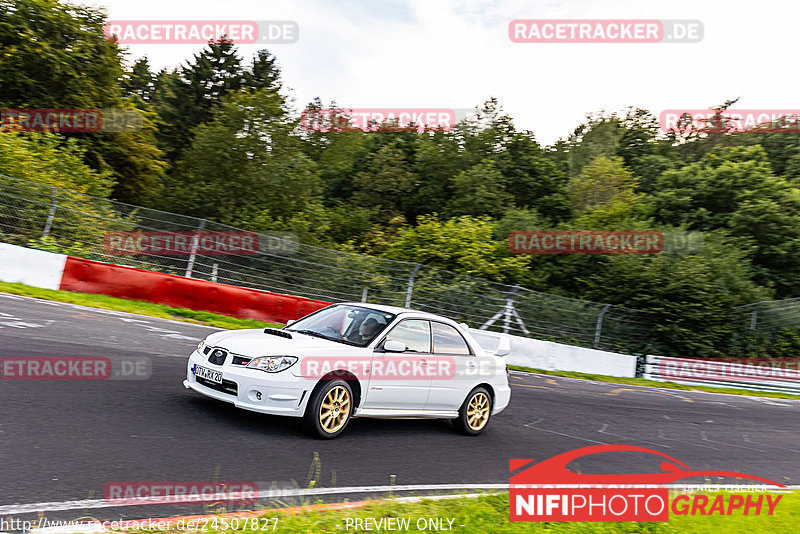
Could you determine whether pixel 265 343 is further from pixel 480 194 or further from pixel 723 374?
pixel 480 194

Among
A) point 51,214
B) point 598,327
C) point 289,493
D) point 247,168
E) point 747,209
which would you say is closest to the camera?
point 289,493

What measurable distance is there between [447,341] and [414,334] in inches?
23.9

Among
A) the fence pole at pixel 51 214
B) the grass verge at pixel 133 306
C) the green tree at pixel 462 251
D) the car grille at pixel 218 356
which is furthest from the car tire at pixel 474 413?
the green tree at pixel 462 251

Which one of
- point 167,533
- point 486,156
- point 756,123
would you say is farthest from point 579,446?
point 756,123

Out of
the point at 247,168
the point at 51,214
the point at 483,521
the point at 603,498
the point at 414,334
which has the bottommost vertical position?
the point at 603,498

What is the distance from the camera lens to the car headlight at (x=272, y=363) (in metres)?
6.77

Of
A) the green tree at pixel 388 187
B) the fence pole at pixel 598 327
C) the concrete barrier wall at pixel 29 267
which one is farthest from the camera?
the green tree at pixel 388 187

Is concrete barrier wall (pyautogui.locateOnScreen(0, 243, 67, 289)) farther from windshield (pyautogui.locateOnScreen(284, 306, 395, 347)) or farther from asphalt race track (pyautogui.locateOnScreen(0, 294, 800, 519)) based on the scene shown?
windshield (pyautogui.locateOnScreen(284, 306, 395, 347))

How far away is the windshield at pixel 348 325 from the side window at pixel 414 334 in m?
0.15

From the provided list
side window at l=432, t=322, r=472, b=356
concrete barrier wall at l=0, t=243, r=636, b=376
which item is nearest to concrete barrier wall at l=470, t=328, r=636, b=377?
concrete barrier wall at l=0, t=243, r=636, b=376

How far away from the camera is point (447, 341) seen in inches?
338

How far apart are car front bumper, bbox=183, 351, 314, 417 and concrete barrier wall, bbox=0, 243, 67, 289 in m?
9.34

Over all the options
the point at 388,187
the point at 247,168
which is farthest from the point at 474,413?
the point at 388,187

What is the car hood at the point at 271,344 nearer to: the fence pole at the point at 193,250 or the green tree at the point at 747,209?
the fence pole at the point at 193,250
